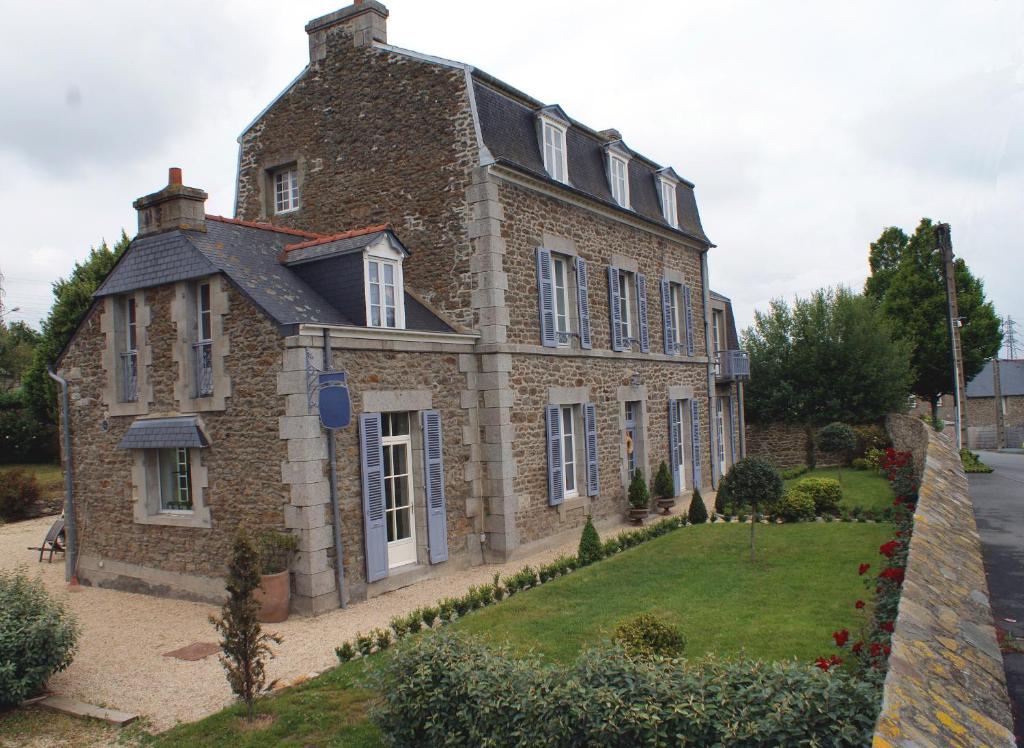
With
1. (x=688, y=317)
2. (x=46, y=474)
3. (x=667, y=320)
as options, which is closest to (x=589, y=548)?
(x=667, y=320)

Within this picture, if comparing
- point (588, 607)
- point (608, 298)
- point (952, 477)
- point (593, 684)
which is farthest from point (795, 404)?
point (593, 684)

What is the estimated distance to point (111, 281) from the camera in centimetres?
1171

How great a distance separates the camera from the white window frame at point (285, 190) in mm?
15102

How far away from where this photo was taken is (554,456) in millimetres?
14000

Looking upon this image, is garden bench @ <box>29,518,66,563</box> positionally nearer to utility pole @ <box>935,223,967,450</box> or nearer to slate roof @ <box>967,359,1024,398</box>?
utility pole @ <box>935,223,967,450</box>

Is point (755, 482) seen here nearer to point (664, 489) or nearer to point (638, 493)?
point (638, 493)

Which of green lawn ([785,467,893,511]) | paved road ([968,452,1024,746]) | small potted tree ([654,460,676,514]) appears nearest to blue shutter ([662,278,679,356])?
small potted tree ([654,460,676,514])

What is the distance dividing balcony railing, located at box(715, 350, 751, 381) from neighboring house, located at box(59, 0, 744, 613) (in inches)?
231

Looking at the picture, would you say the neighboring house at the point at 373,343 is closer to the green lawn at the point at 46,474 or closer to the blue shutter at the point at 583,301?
the blue shutter at the point at 583,301

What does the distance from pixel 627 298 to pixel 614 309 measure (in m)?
1.18

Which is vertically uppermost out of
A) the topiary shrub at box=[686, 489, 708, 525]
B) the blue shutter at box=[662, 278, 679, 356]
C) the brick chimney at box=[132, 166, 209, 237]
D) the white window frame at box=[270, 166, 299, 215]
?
the white window frame at box=[270, 166, 299, 215]

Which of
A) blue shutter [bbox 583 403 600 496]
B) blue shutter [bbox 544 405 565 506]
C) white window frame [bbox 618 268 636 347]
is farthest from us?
white window frame [bbox 618 268 636 347]

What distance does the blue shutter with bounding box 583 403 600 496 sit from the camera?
14867 mm

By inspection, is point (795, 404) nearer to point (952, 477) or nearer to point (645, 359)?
point (645, 359)
